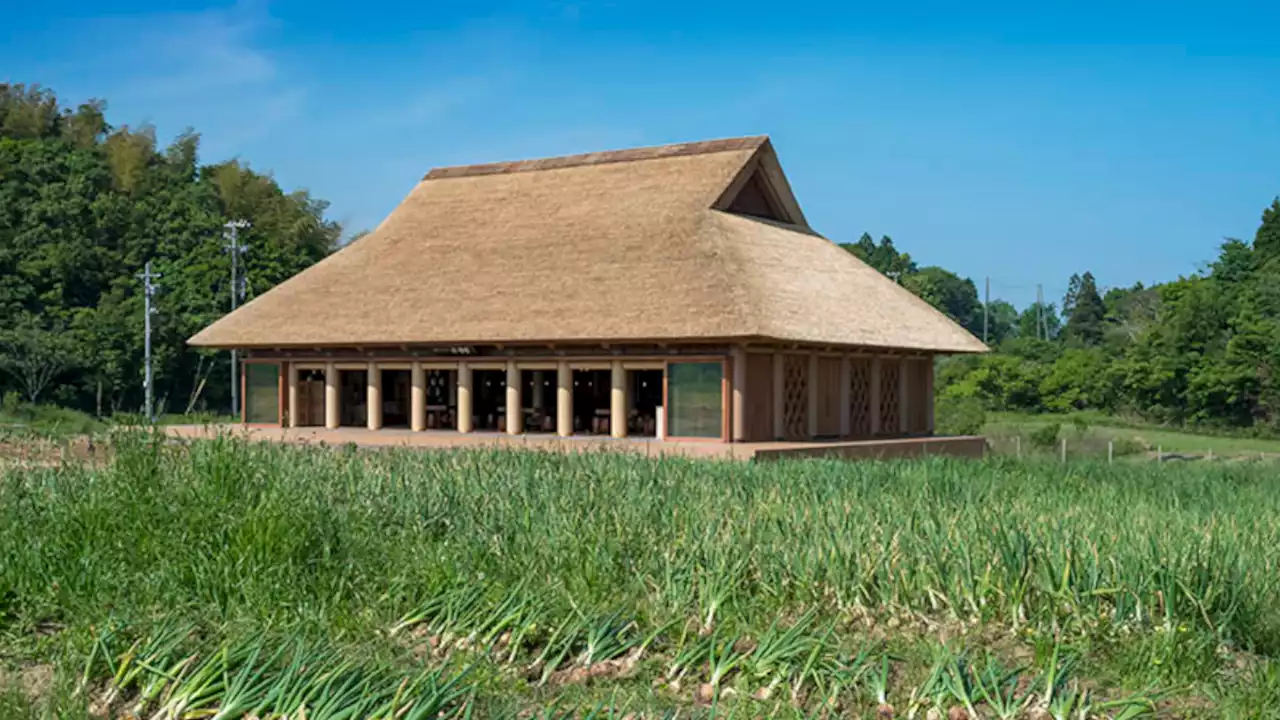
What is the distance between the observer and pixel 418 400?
2598 centimetres

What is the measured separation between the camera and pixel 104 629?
7.89 m

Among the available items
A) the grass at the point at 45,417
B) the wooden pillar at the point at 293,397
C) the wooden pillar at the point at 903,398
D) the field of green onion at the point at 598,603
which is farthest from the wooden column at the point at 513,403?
the field of green onion at the point at 598,603

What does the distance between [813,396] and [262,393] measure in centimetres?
1182

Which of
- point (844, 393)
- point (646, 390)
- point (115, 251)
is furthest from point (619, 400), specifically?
point (115, 251)

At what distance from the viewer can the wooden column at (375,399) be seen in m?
26.5

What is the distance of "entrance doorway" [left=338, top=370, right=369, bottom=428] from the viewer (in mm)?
27956

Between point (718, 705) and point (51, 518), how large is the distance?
5.45m

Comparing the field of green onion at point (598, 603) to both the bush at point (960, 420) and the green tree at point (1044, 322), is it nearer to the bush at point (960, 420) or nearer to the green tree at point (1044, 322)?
the bush at point (960, 420)

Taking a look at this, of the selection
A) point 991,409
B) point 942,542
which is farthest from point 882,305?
point 991,409

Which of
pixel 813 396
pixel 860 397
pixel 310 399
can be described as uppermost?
pixel 813 396

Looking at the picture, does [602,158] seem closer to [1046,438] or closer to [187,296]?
[1046,438]

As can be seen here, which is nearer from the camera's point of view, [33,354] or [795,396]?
[795,396]

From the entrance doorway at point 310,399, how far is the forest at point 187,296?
14.1 meters

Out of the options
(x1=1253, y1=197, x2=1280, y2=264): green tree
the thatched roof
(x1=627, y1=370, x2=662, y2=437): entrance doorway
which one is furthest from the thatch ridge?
(x1=1253, y1=197, x2=1280, y2=264): green tree
